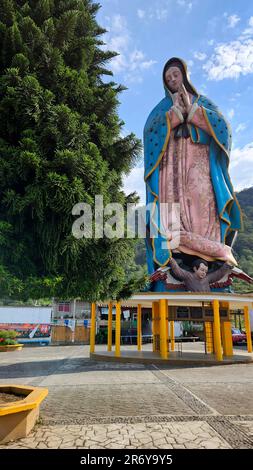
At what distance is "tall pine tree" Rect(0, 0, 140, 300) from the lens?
17.4 feet

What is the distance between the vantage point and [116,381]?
974 cm

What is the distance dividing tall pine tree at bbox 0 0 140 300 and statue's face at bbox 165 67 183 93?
60.8 ft

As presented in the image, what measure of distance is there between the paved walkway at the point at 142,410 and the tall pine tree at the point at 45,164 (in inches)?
84.5

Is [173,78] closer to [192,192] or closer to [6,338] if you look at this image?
[192,192]

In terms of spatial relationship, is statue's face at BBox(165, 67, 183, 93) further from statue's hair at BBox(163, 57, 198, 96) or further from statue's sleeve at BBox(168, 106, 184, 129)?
statue's sleeve at BBox(168, 106, 184, 129)

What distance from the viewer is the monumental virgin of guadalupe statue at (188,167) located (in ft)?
73.3

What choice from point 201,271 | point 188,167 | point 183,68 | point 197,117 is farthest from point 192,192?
point 183,68

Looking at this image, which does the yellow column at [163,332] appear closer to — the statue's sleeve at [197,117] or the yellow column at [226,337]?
the yellow column at [226,337]

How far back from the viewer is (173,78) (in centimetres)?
2392

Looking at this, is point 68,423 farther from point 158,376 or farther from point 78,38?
point 78,38

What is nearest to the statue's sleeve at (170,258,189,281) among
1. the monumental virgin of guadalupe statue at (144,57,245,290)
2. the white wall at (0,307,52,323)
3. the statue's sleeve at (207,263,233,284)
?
the monumental virgin of guadalupe statue at (144,57,245,290)

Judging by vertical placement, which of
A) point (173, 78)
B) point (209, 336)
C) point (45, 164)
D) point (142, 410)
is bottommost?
point (142, 410)

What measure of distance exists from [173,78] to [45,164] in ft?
71.3

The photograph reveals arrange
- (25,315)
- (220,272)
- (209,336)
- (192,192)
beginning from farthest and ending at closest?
(25,315) → (192,192) → (220,272) → (209,336)
